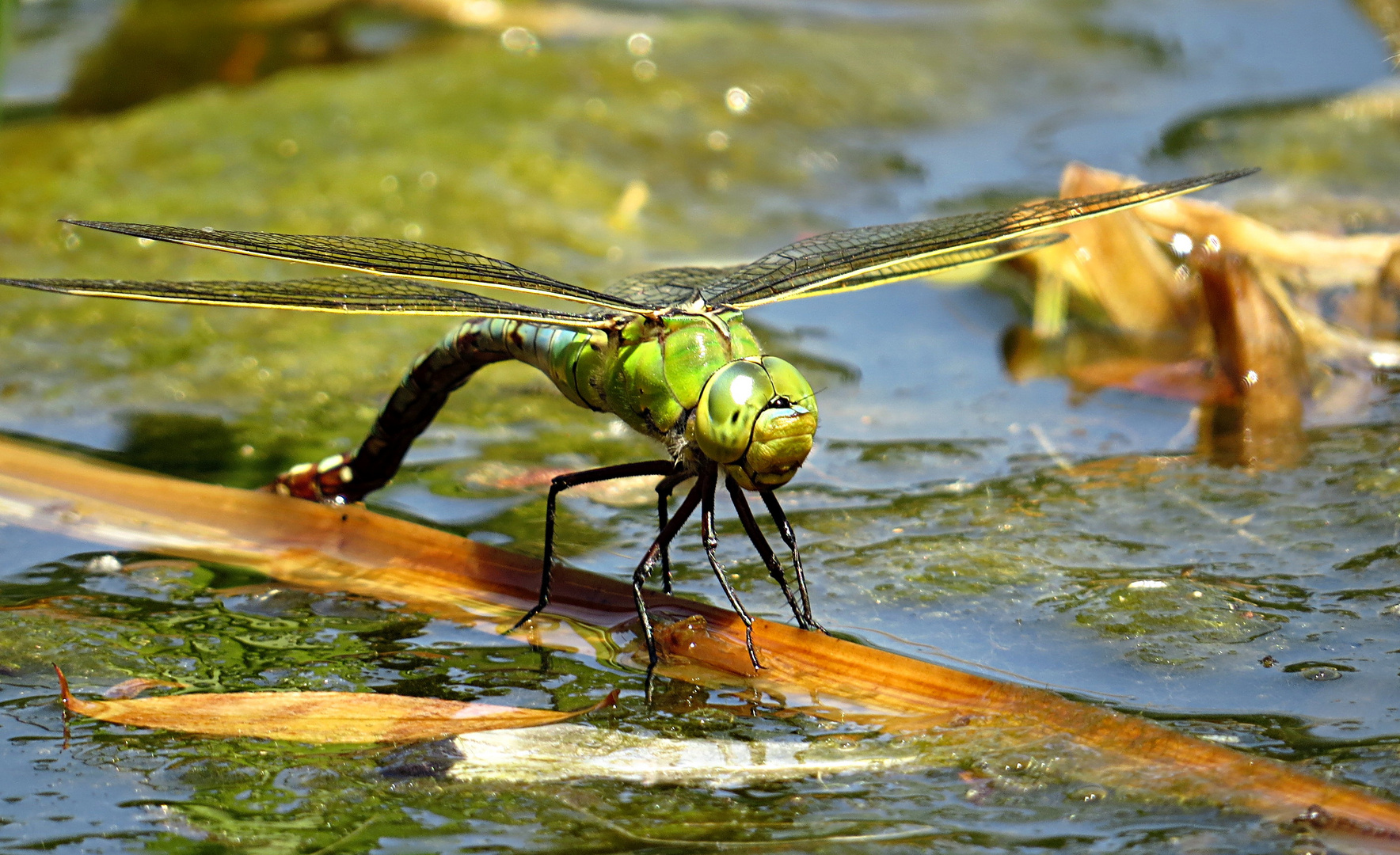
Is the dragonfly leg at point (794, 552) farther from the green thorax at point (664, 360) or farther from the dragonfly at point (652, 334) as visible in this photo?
the green thorax at point (664, 360)

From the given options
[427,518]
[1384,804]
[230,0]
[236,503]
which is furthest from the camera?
[230,0]

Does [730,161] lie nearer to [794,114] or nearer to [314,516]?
[794,114]

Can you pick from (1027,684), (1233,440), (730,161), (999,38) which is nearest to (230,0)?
(730,161)

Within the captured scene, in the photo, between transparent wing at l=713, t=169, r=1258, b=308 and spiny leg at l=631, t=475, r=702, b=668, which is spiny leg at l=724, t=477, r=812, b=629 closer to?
spiny leg at l=631, t=475, r=702, b=668

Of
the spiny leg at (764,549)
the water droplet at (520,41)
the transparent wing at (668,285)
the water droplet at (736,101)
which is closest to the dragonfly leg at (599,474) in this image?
the spiny leg at (764,549)

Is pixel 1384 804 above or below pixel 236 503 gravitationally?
below

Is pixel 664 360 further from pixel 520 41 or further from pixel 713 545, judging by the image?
pixel 520 41
